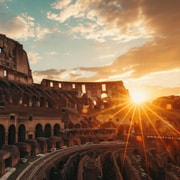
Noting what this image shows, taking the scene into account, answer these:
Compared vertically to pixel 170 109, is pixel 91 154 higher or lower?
lower

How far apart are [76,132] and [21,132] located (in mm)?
13408

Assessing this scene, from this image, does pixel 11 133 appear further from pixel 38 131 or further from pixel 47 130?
pixel 47 130

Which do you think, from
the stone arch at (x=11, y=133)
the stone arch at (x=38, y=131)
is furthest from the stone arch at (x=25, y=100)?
the stone arch at (x=11, y=133)

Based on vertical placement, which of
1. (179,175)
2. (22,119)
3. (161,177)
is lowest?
(161,177)

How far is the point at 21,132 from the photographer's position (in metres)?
29.5

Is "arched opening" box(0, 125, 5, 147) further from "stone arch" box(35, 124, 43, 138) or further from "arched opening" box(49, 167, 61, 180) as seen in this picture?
"arched opening" box(49, 167, 61, 180)

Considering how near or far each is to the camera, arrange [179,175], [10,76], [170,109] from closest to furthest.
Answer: [179,175] < [10,76] < [170,109]

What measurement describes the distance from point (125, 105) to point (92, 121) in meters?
15.1

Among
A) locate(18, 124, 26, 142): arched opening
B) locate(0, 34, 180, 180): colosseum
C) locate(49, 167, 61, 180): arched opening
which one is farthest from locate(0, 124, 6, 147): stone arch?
locate(49, 167, 61, 180): arched opening

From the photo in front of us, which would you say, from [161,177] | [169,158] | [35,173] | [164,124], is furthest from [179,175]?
[164,124]

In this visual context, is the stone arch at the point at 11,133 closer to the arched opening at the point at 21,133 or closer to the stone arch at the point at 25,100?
the arched opening at the point at 21,133

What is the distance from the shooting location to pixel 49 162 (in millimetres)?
20359

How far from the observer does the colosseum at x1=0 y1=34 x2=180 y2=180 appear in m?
Result: 19.3

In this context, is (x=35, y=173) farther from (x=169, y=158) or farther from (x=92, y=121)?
(x=92, y=121)
